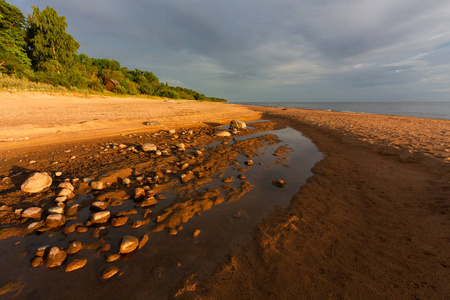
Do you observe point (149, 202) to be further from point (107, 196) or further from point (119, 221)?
point (107, 196)

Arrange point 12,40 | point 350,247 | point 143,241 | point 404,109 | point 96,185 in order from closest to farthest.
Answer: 1. point 350,247
2. point 143,241
3. point 96,185
4. point 12,40
5. point 404,109

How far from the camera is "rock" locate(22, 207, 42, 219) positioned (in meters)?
2.80

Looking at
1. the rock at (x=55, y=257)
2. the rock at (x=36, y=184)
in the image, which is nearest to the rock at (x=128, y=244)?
the rock at (x=55, y=257)

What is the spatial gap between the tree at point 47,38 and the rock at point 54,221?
37202 millimetres

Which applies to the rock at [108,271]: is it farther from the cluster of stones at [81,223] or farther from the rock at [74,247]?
the rock at [74,247]

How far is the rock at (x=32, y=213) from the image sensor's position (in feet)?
9.20

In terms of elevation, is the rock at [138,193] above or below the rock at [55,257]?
above

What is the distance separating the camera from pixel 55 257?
2.13 meters

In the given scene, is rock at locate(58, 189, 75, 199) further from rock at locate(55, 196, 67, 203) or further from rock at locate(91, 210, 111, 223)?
rock at locate(91, 210, 111, 223)

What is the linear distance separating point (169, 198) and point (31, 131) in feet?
26.9

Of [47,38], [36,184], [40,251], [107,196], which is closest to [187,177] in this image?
[107,196]

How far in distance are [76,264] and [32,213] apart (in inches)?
65.5

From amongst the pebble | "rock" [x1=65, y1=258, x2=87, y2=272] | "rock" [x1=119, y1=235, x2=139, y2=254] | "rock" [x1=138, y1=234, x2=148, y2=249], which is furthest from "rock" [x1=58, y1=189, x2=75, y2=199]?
"rock" [x1=138, y1=234, x2=148, y2=249]

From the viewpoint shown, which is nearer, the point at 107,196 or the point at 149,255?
the point at 149,255
